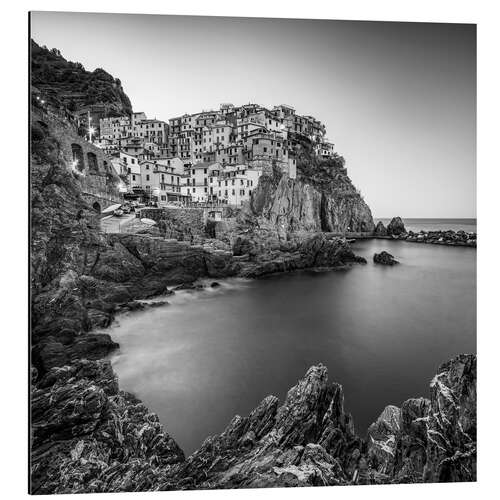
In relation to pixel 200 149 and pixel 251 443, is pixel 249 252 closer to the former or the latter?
pixel 200 149

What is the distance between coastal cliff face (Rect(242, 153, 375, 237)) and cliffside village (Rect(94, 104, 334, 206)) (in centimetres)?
15

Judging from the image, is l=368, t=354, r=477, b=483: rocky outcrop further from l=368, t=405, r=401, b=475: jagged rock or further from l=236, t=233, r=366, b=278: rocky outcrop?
l=236, t=233, r=366, b=278: rocky outcrop

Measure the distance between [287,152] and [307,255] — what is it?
1.23 meters

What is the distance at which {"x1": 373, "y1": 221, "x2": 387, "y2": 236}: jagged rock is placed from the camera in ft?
12.3

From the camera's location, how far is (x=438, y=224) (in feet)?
12.3

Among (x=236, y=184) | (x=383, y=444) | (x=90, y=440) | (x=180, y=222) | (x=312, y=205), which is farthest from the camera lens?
(x=312, y=205)

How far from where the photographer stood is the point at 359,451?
10.2 ft

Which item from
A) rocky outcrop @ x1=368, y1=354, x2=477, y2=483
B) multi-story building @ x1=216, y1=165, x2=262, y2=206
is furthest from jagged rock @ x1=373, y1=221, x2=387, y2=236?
rocky outcrop @ x1=368, y1=354, x2=477, y2=483

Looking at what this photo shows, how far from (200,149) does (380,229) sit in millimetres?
2210

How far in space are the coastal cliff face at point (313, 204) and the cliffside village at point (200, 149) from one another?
0.51 feet

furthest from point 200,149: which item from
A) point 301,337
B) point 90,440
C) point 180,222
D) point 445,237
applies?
point 90,440

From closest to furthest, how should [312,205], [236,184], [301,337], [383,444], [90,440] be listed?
[90,440], [383,444], [301,337], [236,184], [312,205]

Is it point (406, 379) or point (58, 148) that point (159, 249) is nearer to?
point (58, 148)
